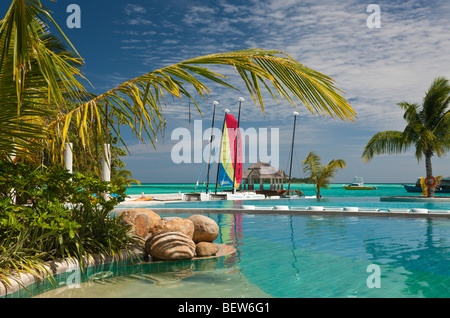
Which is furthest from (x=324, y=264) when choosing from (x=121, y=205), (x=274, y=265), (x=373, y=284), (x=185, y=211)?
(x=121, y=205)

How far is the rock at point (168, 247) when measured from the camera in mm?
7047

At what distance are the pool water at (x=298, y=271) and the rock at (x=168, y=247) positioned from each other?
154 mm

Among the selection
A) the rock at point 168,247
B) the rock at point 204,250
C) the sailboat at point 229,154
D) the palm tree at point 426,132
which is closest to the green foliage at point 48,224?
the rock at point 168,247

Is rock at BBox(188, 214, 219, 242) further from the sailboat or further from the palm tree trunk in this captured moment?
the sailboat

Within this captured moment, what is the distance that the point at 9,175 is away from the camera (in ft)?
19.2

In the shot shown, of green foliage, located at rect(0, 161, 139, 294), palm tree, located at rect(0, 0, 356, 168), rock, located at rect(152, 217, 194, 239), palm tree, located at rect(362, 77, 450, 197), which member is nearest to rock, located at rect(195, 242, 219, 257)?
rock, located at rect(152, 217, 194, 239)

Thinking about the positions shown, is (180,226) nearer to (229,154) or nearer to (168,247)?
(168,247)

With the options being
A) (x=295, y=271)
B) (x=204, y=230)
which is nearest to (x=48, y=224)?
(x=204, y=230)

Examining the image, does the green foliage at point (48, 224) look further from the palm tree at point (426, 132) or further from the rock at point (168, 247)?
the palm tree at point (426, 132)

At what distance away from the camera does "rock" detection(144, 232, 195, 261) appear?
7.05 meters

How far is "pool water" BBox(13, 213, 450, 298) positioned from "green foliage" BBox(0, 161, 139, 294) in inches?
17.4
